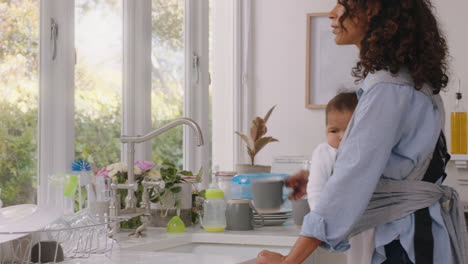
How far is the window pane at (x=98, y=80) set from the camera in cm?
261

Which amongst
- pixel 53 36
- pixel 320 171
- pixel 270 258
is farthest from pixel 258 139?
pixel 270 258

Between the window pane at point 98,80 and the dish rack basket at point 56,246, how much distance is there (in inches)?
28.9

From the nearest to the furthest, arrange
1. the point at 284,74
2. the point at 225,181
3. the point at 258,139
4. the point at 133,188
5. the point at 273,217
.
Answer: the point at 133,188 < the point at 273,217 < the point at 225,181 < the point at 258,139 < the point at 284,74

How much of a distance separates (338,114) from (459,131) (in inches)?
65.6

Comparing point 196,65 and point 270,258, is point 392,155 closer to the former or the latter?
point 270,258

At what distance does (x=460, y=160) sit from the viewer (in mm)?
3881

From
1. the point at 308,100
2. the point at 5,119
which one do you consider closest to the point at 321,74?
the point at 308,100

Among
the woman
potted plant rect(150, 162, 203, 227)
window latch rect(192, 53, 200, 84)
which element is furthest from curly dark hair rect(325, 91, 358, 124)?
window latch rect(192, 53, 200, 84)

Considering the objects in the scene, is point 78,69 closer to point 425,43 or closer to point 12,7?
point 12,7

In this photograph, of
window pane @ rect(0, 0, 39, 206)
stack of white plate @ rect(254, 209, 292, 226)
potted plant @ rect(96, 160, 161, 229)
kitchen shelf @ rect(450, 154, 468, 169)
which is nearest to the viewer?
window pane @ rect(0, 0, 39, 206)

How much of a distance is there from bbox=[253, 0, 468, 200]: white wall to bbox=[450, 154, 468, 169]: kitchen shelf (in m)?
0.70

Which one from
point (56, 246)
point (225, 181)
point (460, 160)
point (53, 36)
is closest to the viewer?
point (56, 246)

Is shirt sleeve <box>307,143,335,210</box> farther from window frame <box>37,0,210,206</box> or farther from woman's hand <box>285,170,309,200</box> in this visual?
window frame <box>37,0,210,206</box>

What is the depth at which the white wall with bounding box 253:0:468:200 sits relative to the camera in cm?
418
